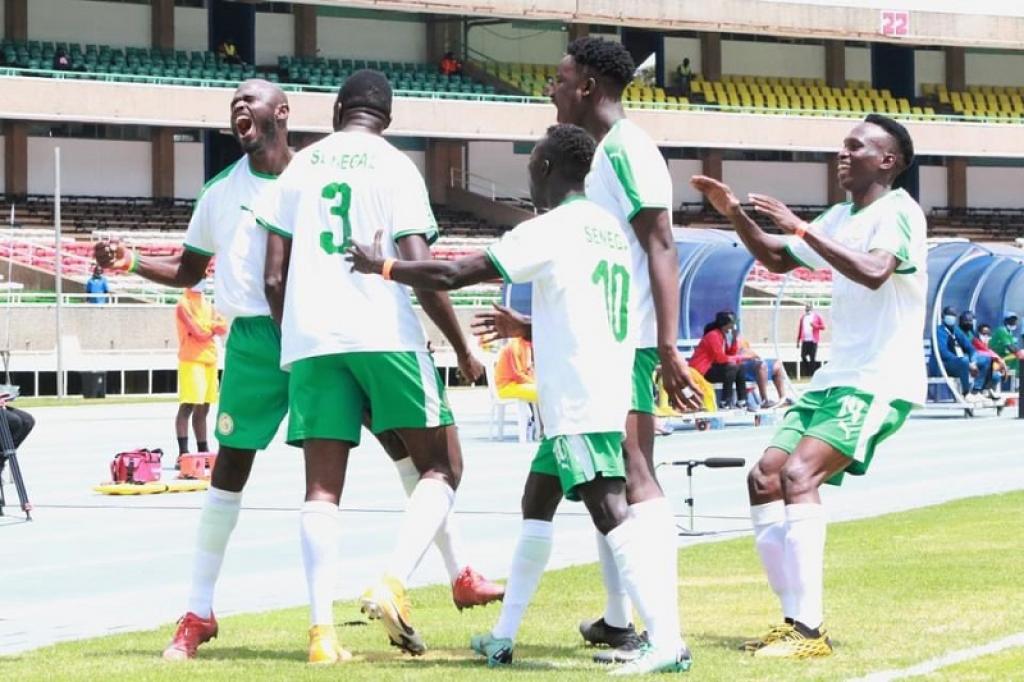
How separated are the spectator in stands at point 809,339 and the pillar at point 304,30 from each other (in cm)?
1910

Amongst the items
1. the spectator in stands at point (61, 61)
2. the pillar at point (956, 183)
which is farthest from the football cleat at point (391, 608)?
the pillar at point (956, 183)

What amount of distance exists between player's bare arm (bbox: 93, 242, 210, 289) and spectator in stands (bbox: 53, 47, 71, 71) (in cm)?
4329

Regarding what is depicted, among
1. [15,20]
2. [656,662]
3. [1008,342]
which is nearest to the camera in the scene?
[656,662]

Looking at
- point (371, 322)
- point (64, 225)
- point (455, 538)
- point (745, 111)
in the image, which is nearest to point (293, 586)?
point (455, 538)

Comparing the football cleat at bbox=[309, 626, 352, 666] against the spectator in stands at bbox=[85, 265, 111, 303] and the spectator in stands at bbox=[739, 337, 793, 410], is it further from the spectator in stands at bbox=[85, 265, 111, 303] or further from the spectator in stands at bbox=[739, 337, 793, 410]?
the spectator in stands at bbox=[85, 265, 111, 303]

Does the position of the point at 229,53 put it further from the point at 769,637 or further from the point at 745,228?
the point at 769,637

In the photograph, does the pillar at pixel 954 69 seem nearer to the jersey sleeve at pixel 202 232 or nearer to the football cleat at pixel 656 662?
the jersey sleeve at pixel 202 232

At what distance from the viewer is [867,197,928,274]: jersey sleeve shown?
26.4ft

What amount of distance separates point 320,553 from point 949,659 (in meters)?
2.34

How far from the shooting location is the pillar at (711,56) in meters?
65.4

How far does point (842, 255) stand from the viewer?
790 centimetres

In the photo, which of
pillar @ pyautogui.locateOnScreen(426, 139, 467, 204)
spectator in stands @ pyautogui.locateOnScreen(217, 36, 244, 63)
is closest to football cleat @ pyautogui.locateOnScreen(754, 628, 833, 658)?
spectator in stands @ pyautogui.locateOnScreen(217, 36, 244, 63)

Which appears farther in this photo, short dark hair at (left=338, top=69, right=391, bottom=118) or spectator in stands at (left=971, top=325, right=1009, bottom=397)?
spectator in stands at (left=971, top=325, right=1009, bottom=397)

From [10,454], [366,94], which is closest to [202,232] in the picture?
[366,94]
